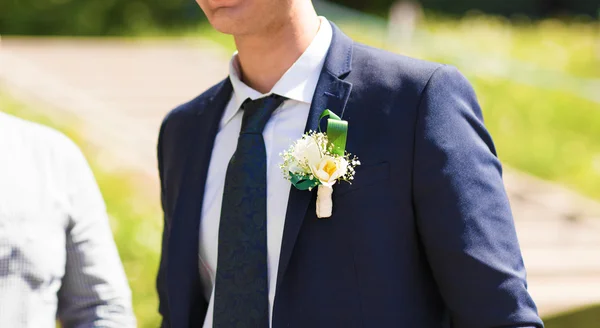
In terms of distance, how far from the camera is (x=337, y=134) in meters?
1.98

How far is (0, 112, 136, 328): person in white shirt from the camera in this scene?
69.6 inches

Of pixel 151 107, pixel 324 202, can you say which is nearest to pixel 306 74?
pixel 324 202

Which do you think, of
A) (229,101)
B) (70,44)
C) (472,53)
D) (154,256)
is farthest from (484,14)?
(229,101)

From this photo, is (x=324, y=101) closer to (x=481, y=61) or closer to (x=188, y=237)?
(x=188, y=237)

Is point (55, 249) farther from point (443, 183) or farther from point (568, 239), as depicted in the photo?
point (568, 239)

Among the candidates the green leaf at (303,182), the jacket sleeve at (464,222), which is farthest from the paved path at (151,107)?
the jacket sleeve at (464,222)

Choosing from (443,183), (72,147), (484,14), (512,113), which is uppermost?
(72,147)

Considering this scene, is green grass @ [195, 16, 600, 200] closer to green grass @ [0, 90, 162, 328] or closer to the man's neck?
green grass @ [0, 90, 162, 328]

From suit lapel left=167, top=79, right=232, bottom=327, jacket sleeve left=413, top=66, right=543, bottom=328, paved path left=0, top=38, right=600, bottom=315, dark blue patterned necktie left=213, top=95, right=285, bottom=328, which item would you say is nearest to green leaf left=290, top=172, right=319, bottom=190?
dark blue patterned necktie left=213, top=95, right=285, bottom=328

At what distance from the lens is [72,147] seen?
1.94 m

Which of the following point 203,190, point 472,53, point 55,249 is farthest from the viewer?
point 472,53

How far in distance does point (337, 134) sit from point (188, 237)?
49 cm

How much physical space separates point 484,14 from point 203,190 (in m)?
22.3

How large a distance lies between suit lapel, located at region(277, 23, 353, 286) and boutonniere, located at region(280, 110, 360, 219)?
0.11 ft
